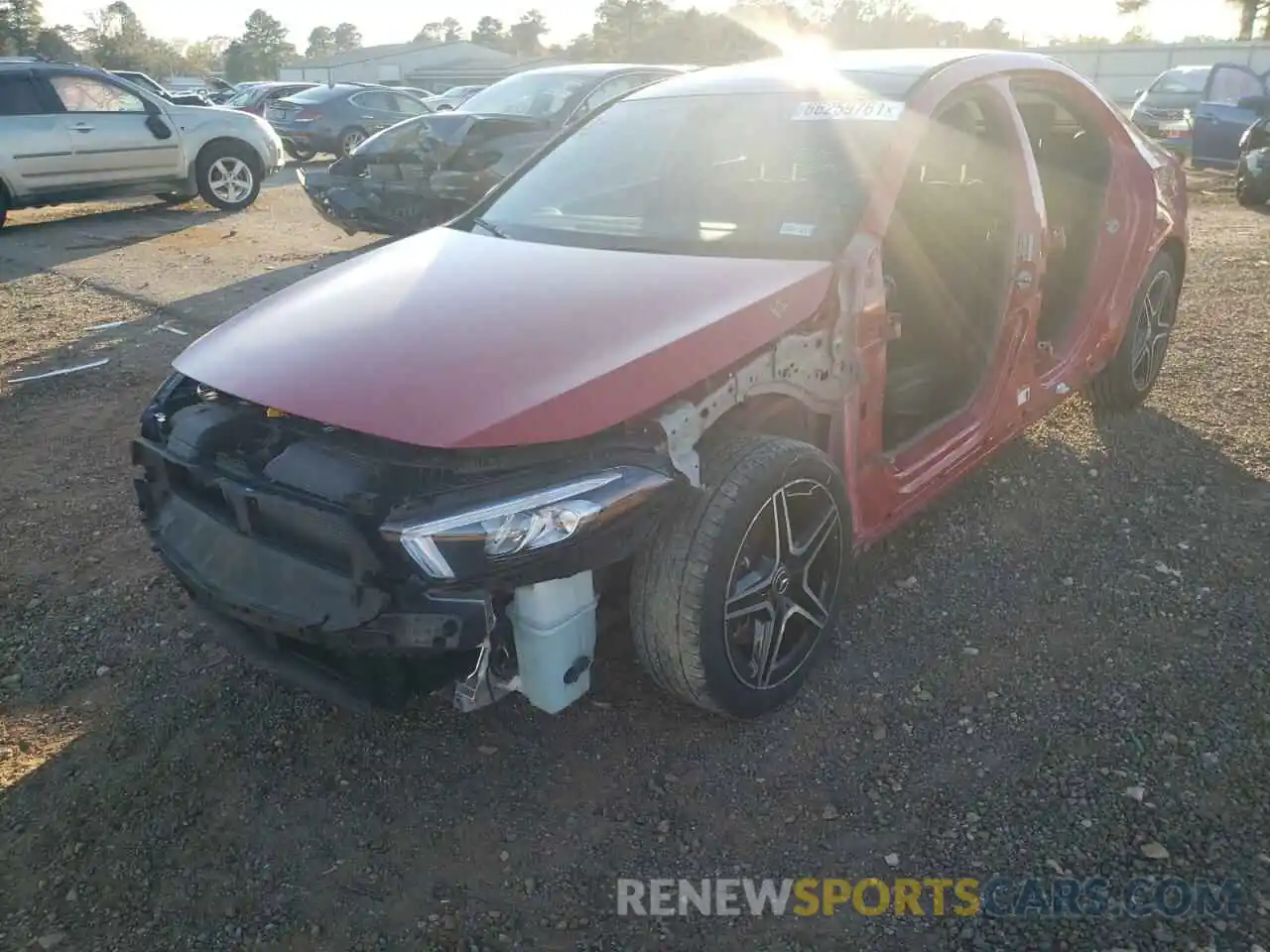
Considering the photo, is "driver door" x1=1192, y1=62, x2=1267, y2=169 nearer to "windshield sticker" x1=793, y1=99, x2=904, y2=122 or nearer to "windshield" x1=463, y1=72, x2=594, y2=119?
"windshield" x1=463, y1=72, x2=594, y2=119

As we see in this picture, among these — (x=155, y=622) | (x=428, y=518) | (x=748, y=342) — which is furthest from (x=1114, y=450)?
(x=155, y=622)

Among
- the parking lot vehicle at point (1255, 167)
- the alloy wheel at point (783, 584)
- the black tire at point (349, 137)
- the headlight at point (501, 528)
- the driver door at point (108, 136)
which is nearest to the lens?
the headlight at point (501, 528)

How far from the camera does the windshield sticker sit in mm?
3004

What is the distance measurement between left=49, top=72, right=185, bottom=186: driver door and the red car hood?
9278mm

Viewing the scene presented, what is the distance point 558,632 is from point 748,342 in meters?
0.85

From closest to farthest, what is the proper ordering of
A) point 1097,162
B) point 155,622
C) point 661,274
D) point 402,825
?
1. point 402,825
2. point 661,274
3. point 155,622
4. point 1097,162

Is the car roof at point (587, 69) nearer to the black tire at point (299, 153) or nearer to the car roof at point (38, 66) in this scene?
the car roof at point (38, 66)

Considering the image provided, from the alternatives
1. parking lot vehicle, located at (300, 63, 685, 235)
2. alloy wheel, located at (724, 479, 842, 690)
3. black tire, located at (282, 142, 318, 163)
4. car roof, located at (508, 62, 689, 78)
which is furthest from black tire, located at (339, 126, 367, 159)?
alloy wheel, located at (724, 479, 842, 690)

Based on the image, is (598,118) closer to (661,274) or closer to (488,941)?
(661,274)

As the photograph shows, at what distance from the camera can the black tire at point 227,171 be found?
1135 centimetres

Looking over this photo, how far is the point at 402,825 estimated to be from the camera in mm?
2404

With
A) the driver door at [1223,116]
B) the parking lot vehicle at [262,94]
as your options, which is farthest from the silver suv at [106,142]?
the parking lot vehicle at [262,94]

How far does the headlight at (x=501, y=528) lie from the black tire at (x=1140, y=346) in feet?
10.5

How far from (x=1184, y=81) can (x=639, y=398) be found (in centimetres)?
1659
